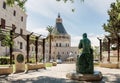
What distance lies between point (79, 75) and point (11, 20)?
3237 centimetres

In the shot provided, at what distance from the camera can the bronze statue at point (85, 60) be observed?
17.3m

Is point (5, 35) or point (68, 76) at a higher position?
point (5, 35)

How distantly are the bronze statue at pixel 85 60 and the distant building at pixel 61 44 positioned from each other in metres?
85.9

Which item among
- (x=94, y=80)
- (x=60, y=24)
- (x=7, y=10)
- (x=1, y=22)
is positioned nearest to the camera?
(x=94, y=80)

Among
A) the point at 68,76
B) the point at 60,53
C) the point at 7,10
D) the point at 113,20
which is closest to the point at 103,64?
the point at 68,76

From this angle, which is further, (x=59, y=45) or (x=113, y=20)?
(x=59, y=45)

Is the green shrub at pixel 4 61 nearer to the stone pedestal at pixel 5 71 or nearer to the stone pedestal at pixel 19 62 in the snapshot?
the stone pedestal at pixel 19 62

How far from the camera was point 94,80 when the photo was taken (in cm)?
1633

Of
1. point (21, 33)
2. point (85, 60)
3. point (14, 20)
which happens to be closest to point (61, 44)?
point (21, 33)

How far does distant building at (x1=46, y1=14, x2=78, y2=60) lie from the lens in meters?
108

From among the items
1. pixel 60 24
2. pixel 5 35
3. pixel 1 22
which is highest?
pixel 60 24

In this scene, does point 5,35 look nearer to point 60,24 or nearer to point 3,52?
point 3,52

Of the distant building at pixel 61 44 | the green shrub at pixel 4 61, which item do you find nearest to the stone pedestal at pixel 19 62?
the green shrub at pixel 4 61

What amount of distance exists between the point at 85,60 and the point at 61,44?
98.5 m
